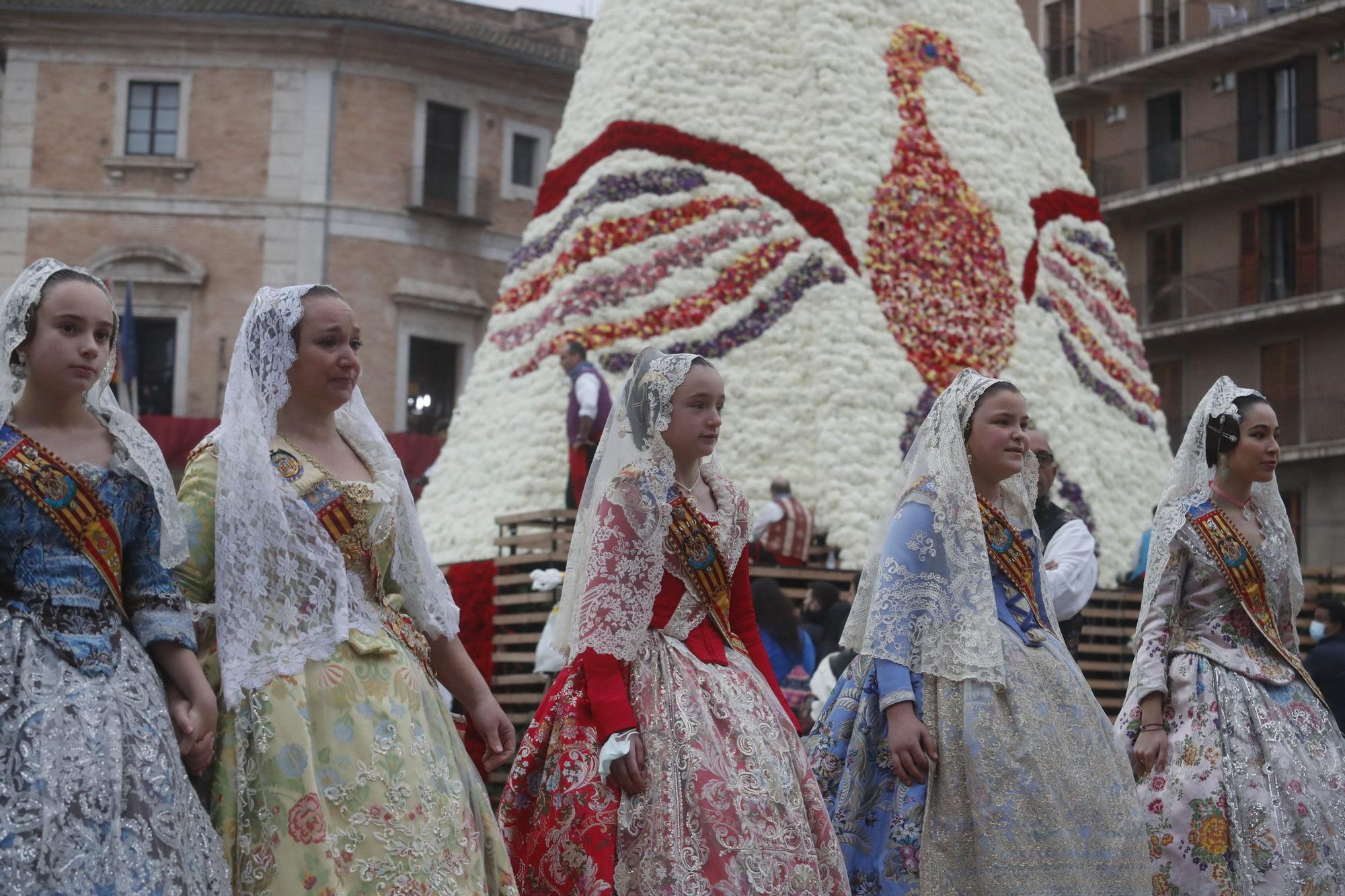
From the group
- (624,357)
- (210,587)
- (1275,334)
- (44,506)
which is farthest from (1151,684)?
(1275,334)

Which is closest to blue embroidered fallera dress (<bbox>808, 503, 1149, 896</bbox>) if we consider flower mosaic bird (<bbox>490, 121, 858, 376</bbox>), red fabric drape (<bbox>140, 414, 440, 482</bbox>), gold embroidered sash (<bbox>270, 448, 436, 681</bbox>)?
gold embroidered sash (<bbox>270, 448, 436, 681</bbox>)

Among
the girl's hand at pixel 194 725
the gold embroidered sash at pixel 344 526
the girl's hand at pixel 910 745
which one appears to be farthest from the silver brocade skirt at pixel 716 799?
the girl's hand at pixel 194 725

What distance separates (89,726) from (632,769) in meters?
1.34

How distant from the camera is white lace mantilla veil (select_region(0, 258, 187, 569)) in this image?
397 cm

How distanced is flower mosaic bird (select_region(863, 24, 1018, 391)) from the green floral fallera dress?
8.91 m

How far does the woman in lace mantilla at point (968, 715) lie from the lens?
4.79 m

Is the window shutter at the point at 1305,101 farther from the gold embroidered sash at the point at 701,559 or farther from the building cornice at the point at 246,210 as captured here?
the gold embroidered sash at the point at 701,559

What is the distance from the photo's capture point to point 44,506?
3.88 metres

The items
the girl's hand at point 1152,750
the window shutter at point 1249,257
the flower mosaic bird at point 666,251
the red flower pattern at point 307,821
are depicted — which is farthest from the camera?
the window shutter at point 1249,257

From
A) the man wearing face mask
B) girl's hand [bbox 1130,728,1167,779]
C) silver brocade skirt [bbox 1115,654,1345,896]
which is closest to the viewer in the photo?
silver brocade skirt [bbox 1115,654,1345,896]

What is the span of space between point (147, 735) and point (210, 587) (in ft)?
1.95

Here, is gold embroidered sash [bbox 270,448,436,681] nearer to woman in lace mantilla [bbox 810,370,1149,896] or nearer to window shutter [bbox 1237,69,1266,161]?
woman in lace mantilla [bbox 810,370,1149,896]

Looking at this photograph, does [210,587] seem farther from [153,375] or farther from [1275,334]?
[1275,334]

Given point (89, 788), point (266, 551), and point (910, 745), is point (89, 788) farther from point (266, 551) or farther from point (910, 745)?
point (910, 745)
